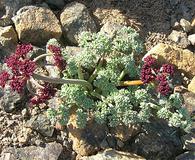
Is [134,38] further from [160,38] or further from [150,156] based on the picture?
[150,156]

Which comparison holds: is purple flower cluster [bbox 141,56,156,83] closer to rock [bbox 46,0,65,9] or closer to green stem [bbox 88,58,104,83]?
green stem [bbox 88,58,104,83]

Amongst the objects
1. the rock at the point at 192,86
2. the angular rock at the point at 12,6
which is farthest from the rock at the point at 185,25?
the angular rock at the point at 12,6

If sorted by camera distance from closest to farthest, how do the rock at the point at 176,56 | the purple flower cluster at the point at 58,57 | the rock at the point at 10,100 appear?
the purple flower cluster at the point at 58,57, the rock at the point at 10,100, the rock at the point at 176,56

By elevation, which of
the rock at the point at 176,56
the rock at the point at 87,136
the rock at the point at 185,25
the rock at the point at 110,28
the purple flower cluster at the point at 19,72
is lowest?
the rock at the point at 87,136

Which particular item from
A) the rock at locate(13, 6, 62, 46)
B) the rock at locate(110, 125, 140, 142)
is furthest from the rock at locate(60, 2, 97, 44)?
the rock at locate(110, 125, 140, 142)

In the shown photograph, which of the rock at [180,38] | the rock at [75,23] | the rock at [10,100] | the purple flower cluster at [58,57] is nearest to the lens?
the purple flower cluster at [58,57]

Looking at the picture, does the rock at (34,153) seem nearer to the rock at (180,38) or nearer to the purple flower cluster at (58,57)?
the purple flower cluster at (58,57)

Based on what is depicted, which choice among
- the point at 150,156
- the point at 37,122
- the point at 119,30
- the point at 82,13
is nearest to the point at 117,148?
the point at 150,156
